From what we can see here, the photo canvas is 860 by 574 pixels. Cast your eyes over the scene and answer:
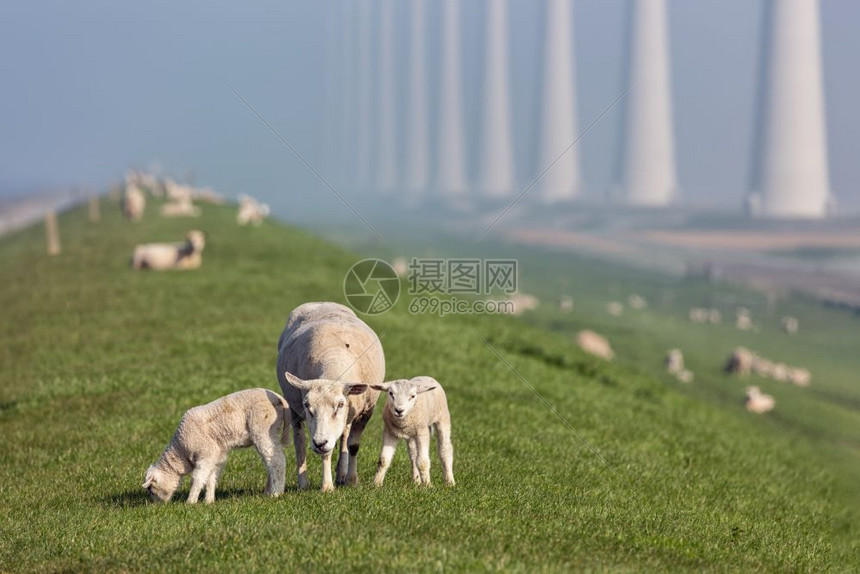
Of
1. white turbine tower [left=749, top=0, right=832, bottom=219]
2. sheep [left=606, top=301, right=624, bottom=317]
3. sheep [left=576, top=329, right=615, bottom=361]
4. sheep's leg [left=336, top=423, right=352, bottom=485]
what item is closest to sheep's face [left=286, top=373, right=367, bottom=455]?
sheep's leg [left=336, top=423, right=352, bottom=485]

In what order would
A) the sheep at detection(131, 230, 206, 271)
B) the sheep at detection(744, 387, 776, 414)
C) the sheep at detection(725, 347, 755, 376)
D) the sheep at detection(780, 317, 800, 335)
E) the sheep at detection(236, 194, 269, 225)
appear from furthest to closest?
1. the sheep at detection(780, 317, 800, 335)
2. the sheep at detection(236, 194, 269, 225)
3. the sheep at detection(725, 347, 755, 376)
4. the sheep at detection(131, 230, 206, 271)
5. the sheep at detection(744, 387, 776, 414)

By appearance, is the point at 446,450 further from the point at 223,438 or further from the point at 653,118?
the point at 653,118

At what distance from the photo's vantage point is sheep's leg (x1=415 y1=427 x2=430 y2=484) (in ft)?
39.5

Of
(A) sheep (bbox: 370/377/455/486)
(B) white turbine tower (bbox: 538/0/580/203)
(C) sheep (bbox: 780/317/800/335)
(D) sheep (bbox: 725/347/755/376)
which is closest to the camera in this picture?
(A) sheep (bbox: 370/377/455/486)

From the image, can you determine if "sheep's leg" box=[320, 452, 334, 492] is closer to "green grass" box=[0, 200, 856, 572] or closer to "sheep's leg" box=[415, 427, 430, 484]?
"green grass" box=[0, 200, 856, 572]

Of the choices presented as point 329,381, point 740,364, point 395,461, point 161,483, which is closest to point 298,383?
point 329,381

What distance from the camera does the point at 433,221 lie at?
630 feet

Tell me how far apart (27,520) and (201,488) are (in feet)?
7.59

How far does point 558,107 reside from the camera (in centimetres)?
16925

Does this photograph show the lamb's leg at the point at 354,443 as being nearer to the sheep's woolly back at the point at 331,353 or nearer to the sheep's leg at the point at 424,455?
the sheep's woolly back at the point at 331,353

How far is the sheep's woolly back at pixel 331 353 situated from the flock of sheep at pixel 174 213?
2550 centimetres

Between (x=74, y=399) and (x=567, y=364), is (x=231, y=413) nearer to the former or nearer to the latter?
(x=74, y=399)

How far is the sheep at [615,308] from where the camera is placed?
6989 cm

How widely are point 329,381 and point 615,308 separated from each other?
62916 millimetres
